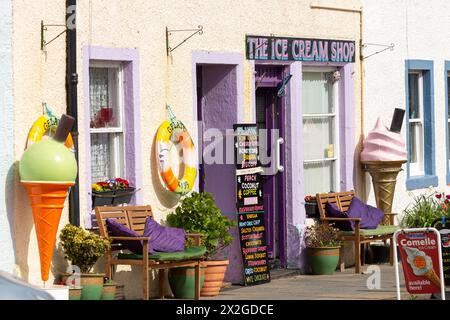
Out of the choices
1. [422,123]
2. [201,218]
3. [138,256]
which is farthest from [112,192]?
[422,123]

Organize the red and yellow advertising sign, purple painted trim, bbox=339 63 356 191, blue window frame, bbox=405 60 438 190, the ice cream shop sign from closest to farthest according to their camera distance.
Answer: the red and yellow advertising sign → the ice cream shop sign → purple painted trim, bbox=339 63 356 191 → blue window frame, bbox=405 60 438 190

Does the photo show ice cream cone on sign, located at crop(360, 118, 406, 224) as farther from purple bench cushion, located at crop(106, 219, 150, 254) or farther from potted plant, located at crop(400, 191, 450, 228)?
purple bench cushion, located at crop(106, 219, 150, 254)

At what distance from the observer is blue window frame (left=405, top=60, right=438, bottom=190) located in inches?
843

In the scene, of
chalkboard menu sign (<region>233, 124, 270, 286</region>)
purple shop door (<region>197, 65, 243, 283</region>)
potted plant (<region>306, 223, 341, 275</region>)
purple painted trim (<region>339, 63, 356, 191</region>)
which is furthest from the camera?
purple painted trim (<region>339, 63, 356, 191</region>)

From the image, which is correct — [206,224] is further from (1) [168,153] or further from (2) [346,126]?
(2) [346,126]

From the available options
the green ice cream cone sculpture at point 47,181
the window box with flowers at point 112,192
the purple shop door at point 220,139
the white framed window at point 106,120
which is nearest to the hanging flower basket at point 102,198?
the window box with flowers at point 112,192

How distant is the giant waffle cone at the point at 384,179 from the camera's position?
63.1ft

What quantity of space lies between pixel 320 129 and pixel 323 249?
193 cm

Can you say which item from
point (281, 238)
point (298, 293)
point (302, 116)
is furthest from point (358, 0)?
point (298, 293)

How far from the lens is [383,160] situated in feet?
62.7

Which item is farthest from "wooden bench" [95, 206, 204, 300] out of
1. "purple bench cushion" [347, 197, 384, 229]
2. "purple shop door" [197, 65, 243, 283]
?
"purple bench cushion" [347, 197, 384, 229]

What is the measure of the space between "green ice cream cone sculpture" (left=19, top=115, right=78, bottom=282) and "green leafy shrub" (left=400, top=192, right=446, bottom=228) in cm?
771

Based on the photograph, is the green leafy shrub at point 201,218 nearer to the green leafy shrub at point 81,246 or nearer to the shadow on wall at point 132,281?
the shadow on wall at point 132,281
